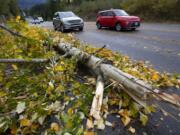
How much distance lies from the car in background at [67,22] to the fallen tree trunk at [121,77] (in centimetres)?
1789

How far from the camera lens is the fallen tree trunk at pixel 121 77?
4.14 m

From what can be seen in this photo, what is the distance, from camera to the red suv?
22.0m

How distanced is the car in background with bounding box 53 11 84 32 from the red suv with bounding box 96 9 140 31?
194cm

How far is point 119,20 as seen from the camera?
22.6m

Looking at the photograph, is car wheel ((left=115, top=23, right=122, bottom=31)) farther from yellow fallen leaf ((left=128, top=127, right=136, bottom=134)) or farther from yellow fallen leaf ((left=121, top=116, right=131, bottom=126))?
yellow fallen leaf ((left=128, top=127, right=136, bottom=134))

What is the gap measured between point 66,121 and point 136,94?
43.4 inches

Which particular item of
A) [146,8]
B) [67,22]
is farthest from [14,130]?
[146,8]

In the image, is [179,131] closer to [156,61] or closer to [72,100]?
[72,100]

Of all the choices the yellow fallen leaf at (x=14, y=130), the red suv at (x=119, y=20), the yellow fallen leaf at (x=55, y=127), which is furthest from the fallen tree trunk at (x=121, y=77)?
the red suv at (x=119, y=20)

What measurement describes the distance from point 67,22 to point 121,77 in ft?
67.6

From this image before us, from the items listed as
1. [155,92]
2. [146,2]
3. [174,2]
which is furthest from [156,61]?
[146,2]

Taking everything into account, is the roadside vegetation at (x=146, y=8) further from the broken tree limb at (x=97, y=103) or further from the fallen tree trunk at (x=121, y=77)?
the broken tree limb at (x=97, y=103)

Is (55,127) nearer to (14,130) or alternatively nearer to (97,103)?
(14,130)

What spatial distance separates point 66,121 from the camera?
13.5 feet
